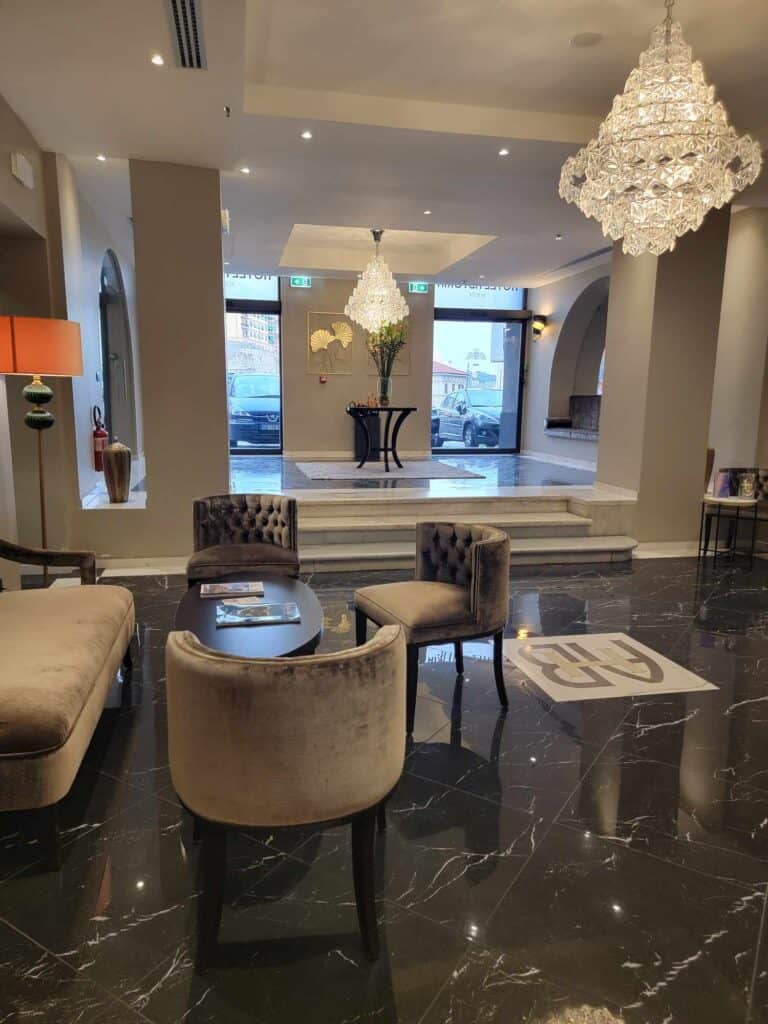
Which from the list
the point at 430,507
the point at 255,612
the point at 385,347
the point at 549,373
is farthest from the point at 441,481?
the point at 255,612

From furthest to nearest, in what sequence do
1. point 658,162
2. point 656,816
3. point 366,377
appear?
point 366,377, point 658,162, point 656,816

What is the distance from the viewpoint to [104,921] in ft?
6.22

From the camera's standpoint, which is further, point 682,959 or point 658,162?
point 658,162

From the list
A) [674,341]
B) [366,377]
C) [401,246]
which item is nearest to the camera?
[674,341]

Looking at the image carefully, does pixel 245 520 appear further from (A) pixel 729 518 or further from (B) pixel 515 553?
(A) pixel 729 518

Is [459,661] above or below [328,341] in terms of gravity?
below

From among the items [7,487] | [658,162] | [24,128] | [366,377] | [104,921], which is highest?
[24,128]

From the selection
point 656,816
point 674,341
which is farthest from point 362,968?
point 674,341

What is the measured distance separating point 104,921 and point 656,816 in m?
1.91

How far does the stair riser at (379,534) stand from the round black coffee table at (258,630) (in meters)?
2.84

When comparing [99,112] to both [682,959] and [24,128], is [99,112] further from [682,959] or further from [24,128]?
[682,959]

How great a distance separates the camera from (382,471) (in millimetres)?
9352

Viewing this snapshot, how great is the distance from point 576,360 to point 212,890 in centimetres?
1144

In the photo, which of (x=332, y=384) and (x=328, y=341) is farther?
(x=332, y=384)
